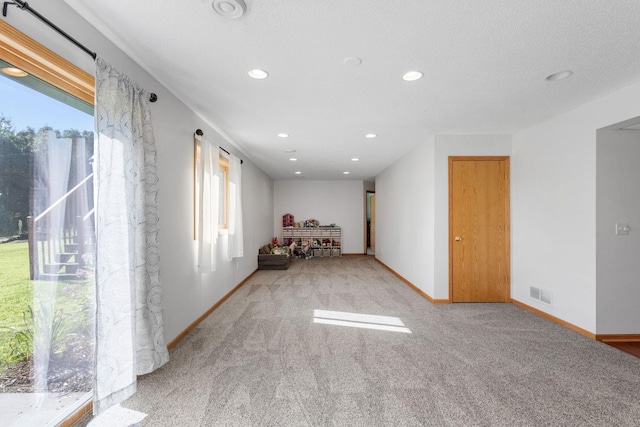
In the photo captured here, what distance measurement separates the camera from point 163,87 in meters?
2.58

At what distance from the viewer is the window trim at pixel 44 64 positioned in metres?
1.30

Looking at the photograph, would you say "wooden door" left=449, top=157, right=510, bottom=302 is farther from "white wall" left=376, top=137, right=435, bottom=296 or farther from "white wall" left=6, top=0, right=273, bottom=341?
"white wall" left=6, top=0, right=273, bottom=341

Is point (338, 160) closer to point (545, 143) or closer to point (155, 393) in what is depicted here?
point (545, 143)

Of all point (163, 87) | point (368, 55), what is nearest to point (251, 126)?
point (163, 87)

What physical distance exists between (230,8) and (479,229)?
410 cm

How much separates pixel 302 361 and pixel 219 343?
3.03ft

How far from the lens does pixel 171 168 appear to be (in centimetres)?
273

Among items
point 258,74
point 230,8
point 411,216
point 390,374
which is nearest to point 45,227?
point 230,8

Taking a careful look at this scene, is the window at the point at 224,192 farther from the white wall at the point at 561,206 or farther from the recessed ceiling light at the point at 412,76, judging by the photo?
the white wall at the point at 561,206

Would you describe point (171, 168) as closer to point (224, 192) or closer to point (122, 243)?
point (122, 243)

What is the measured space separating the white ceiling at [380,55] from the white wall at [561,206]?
217mm

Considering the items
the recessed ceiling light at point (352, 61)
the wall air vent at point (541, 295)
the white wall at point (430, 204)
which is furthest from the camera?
the white wall at point (430, 204)

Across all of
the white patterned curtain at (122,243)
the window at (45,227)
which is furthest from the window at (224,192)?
the window at (45,227)

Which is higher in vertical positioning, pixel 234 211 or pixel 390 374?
pixel 234 211
